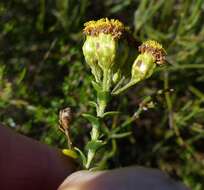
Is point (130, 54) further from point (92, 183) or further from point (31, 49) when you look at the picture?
point (31, 49)

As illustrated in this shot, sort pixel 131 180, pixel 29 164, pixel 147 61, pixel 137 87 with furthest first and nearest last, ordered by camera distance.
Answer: pixel 137 87 → pixel 29 164 → pixel 147 61 → pixel 131 180

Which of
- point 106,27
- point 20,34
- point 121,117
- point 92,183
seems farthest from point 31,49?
point 92,183

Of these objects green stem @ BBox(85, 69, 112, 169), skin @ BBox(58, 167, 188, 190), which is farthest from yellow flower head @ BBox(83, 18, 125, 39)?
skin @ BBox(58, 167, 188, 190)

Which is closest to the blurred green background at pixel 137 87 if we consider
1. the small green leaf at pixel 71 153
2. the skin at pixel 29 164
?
the skin at pixel 29 164

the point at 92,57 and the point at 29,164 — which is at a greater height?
the point at 92,57

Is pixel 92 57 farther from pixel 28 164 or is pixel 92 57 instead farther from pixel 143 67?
pixel 28 164

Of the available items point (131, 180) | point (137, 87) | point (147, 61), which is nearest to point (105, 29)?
point (147, 61)

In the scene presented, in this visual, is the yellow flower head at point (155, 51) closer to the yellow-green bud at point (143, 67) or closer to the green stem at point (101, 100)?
the yellow-green bud at point (143, 67)
